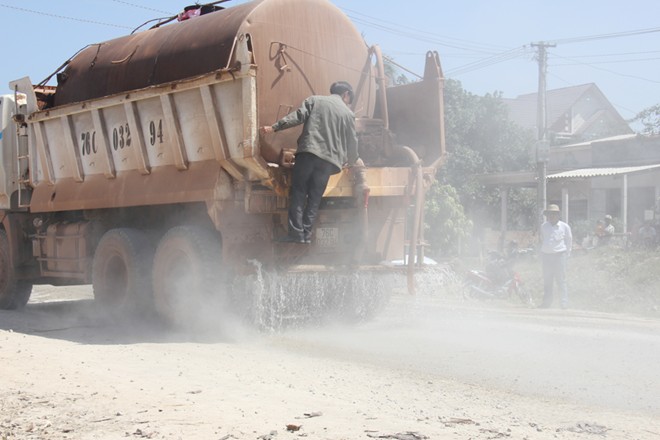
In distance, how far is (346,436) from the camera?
187 inches

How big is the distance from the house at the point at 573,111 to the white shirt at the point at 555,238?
44.4 meters

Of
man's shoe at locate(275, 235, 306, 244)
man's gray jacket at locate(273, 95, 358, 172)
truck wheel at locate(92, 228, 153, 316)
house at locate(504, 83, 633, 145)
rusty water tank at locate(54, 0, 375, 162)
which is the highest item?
house at locate(504, 83, 633, 145)

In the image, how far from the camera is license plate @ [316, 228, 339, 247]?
29.6 ft

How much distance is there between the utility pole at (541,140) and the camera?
27172mm

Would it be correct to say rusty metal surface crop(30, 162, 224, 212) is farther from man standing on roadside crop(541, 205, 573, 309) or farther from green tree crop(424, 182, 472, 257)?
green tree crop(424, 182, 472, 257)

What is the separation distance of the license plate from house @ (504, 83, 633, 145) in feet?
159

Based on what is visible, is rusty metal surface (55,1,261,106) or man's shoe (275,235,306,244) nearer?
man's shoe (275,235,306,244)

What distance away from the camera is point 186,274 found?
9.13 m

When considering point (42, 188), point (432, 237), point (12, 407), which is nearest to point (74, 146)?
point (42, 188)

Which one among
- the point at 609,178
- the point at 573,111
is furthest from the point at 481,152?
the point at 573,111

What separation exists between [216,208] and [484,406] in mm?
3914

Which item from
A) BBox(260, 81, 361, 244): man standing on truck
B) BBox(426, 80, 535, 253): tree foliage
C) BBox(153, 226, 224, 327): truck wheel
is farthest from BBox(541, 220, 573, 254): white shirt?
BBox(426, 80, 535, 253): tree foliage

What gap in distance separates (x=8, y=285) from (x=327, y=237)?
564 cm

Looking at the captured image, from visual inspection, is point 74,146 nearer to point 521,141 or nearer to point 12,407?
point 12,407
